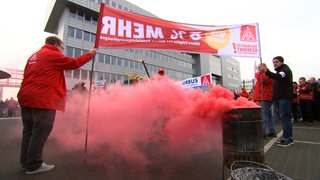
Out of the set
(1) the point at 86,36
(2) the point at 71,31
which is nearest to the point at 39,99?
(2) the point at 71,31

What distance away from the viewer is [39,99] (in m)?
2.63

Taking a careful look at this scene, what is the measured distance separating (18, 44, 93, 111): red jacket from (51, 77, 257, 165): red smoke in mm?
1073

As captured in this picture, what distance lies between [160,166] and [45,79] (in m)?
2.09

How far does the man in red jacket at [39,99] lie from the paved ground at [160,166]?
0.25m

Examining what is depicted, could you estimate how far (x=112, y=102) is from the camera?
3811mm

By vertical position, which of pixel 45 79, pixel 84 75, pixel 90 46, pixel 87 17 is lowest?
pixel 45 79

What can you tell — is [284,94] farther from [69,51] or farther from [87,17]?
[87,17]

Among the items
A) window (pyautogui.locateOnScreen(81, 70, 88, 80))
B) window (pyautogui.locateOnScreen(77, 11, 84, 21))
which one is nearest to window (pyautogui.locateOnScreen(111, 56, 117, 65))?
window (pyautogui.locateOnScreen(81, 70, 88, 80))

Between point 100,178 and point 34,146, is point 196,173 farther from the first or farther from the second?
point 34,146

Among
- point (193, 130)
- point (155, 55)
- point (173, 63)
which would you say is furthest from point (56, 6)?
point (193, 130)

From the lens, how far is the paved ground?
7.96ft

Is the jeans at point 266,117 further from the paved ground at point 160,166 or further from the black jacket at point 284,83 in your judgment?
the paved ground at point 160,166

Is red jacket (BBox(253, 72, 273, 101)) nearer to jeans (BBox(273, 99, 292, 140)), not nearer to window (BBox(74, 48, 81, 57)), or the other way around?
jeans (BBox(273, 99, 292, 140))

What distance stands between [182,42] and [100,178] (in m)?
3.37
